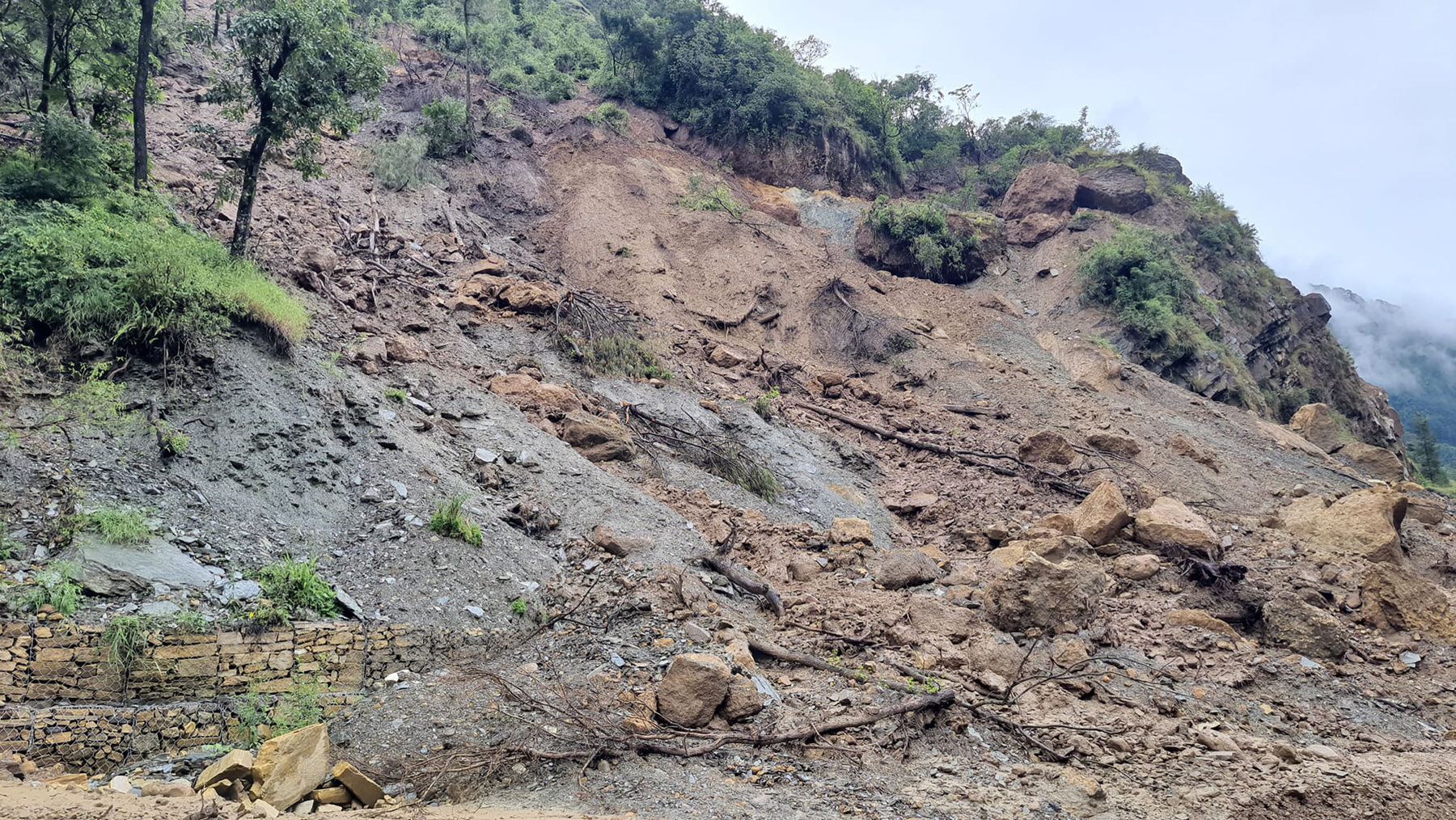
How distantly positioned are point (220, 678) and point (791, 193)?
66.4 ft

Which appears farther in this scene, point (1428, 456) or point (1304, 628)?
point (1428, 456)

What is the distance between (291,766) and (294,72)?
28.6ft

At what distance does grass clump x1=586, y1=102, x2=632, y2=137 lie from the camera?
2084 cm

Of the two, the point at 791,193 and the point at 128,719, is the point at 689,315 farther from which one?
the point at 128,719

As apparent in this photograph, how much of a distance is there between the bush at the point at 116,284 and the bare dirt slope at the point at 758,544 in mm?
507

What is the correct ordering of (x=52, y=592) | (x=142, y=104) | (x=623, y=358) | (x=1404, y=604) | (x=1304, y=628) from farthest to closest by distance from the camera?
(x=623, y=358)
(x=142, y=104)
(x=1404, y=604)
(x=1304, y=628)
(x=52, y=592)

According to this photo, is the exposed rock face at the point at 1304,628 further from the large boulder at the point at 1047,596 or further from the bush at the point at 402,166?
the bush at the point at 402,166

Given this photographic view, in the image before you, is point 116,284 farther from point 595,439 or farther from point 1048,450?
point 1048,450

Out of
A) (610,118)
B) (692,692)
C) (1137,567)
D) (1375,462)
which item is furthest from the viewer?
(610,118)

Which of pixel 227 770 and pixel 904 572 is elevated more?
pixel 904 572

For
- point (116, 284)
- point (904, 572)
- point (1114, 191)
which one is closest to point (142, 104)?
point (116, 284)

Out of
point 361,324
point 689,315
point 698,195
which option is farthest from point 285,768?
point 698,195

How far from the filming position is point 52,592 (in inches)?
205

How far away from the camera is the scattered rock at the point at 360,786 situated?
4715 mm
